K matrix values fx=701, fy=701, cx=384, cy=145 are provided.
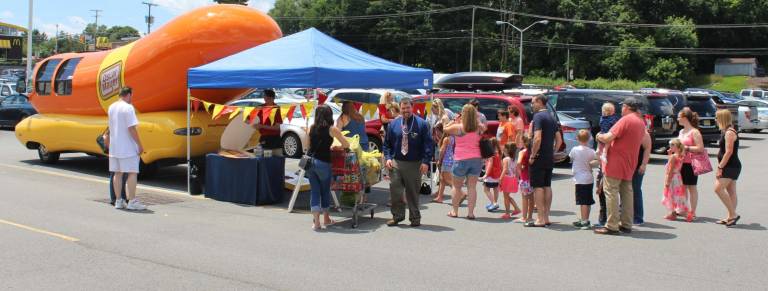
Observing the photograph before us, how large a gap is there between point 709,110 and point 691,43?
59647 millimetres

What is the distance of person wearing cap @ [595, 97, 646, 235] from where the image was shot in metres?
8.10

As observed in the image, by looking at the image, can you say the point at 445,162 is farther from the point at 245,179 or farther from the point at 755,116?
the point at 755,116

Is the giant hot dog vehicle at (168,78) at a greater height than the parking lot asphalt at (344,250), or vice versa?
the giant hot dog vehicle at (168,78)

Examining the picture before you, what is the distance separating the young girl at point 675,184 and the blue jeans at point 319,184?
4.54 meters

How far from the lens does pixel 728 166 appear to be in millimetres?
8859

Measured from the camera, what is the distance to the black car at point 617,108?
1709 cm

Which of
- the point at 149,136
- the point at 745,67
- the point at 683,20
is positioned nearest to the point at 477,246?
the point at 149,136

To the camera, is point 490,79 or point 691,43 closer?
point 490,79

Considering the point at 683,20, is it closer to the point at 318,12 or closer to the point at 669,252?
the point at 318,12

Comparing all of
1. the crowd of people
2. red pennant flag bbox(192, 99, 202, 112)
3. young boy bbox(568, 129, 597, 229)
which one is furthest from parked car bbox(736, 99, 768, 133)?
red pennant flag bbox(192, 99, 202, 112)

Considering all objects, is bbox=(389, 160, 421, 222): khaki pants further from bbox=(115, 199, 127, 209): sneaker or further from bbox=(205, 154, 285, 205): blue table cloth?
bbox=(115, 199, 127, 209): sneaker

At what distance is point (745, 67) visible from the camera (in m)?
78.9

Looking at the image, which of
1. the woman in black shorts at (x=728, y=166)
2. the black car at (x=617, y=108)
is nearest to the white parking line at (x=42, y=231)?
the woman in black shorts at (x=728, y=166)

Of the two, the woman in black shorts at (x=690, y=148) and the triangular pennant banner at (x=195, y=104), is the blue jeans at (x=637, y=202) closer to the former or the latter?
the woman in black shorts at (x=690, y=148)
